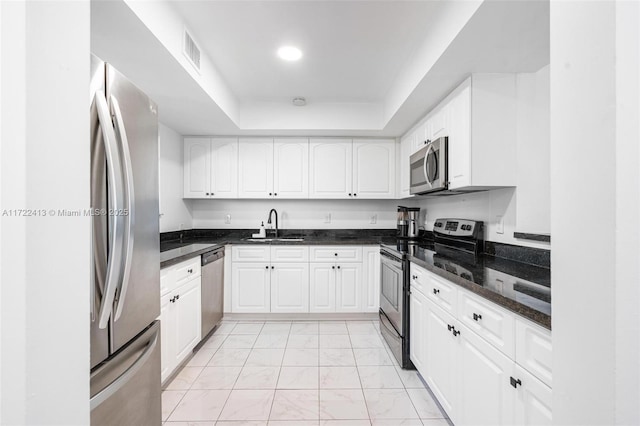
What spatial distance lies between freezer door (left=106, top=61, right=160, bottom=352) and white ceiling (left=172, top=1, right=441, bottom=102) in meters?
1.03

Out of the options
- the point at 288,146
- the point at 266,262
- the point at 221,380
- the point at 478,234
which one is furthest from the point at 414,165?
the point at 221,380

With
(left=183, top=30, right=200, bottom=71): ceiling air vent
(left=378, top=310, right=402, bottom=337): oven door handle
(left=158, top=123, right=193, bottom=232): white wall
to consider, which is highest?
(left=183, top=30, right=200, bottom=71): ceiling air vent

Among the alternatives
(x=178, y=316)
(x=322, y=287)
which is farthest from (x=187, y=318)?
(x=322, y=287)

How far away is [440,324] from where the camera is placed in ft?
5.69

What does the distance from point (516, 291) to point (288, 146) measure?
2.99 metres

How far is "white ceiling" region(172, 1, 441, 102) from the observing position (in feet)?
5.99

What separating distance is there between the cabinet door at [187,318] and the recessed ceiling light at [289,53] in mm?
2005

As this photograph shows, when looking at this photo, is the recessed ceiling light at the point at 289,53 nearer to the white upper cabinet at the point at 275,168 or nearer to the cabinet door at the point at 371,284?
the white upper cabinet at the point at 275,168

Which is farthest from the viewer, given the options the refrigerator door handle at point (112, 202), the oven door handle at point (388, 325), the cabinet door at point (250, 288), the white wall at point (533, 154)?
the cabinet door at point (250, 288)

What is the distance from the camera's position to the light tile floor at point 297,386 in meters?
1.75

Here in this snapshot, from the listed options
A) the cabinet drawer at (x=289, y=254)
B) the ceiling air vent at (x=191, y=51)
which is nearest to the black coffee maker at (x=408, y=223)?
the cabinet drawer at (x=289, y=254)

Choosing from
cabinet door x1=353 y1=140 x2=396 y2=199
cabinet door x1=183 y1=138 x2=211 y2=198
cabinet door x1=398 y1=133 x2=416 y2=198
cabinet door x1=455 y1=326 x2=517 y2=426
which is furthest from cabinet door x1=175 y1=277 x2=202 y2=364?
cabinet door x1=398 y1=133 x2=416 y2=198

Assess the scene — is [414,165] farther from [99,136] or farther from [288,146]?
[99,136]
